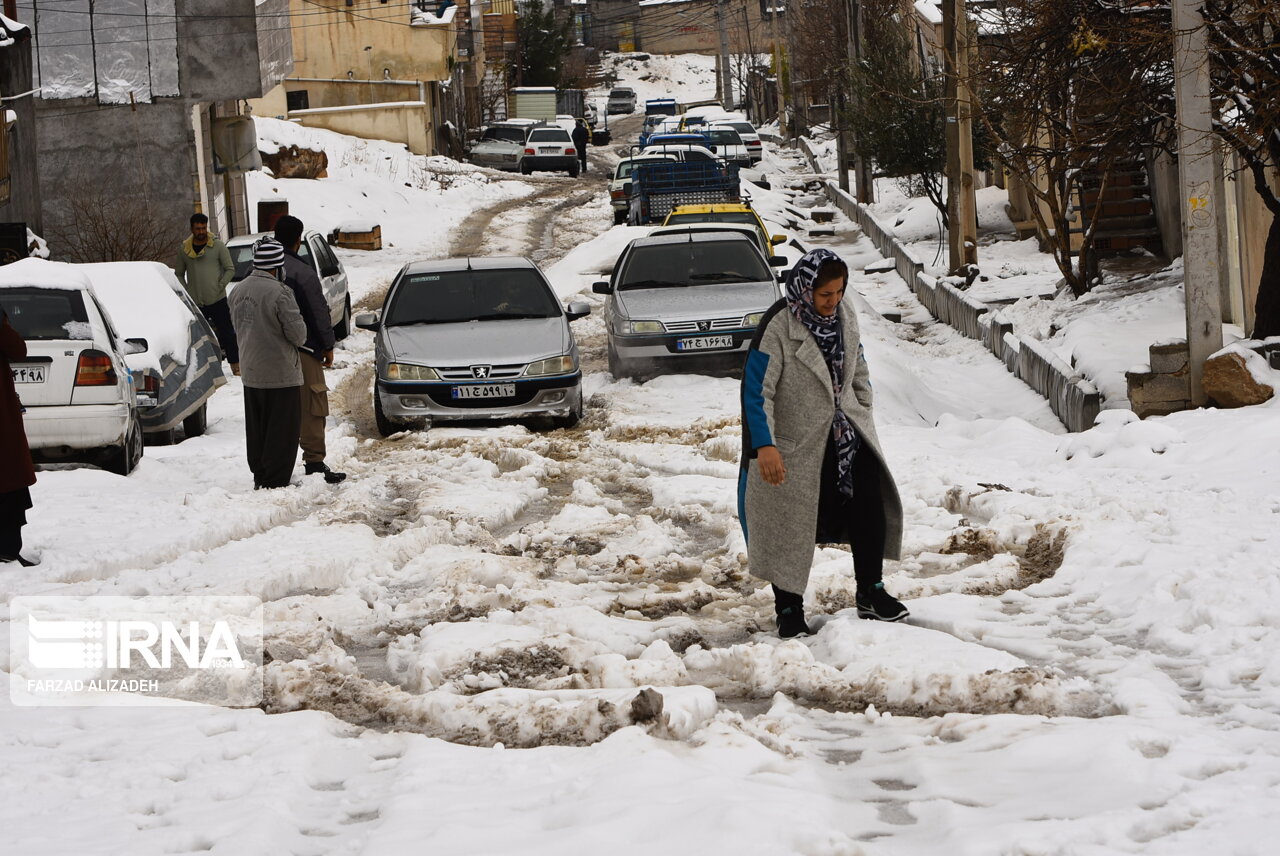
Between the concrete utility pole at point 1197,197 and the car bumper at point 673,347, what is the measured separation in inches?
166

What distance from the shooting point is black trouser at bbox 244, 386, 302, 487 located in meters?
10.5

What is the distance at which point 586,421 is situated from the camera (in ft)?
44.6

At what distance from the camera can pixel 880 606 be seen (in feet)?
22.1

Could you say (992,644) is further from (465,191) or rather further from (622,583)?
(465,191)


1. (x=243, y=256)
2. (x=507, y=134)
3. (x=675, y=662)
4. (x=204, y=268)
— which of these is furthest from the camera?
(x=507, y=134)

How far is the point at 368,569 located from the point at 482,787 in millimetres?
3366

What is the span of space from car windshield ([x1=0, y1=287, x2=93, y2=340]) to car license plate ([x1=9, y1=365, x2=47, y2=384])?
32cm

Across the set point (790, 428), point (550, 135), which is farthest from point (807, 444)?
point (550, 135)

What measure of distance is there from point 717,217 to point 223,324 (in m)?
7.97

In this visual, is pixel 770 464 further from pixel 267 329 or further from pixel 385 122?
pixel 385 122

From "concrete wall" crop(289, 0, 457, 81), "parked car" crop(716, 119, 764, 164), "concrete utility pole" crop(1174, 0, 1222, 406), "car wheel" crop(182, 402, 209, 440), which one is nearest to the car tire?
"car wheel" crop(182, 402, 209, 440)

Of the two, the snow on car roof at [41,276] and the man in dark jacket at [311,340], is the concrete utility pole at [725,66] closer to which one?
the snow on car roof at [41,276]

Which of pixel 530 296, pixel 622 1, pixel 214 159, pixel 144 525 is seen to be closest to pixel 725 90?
pixel 622 1

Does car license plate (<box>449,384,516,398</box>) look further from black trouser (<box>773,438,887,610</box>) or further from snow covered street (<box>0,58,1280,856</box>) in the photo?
black trouser (<box>773,438,887,610</box>)
